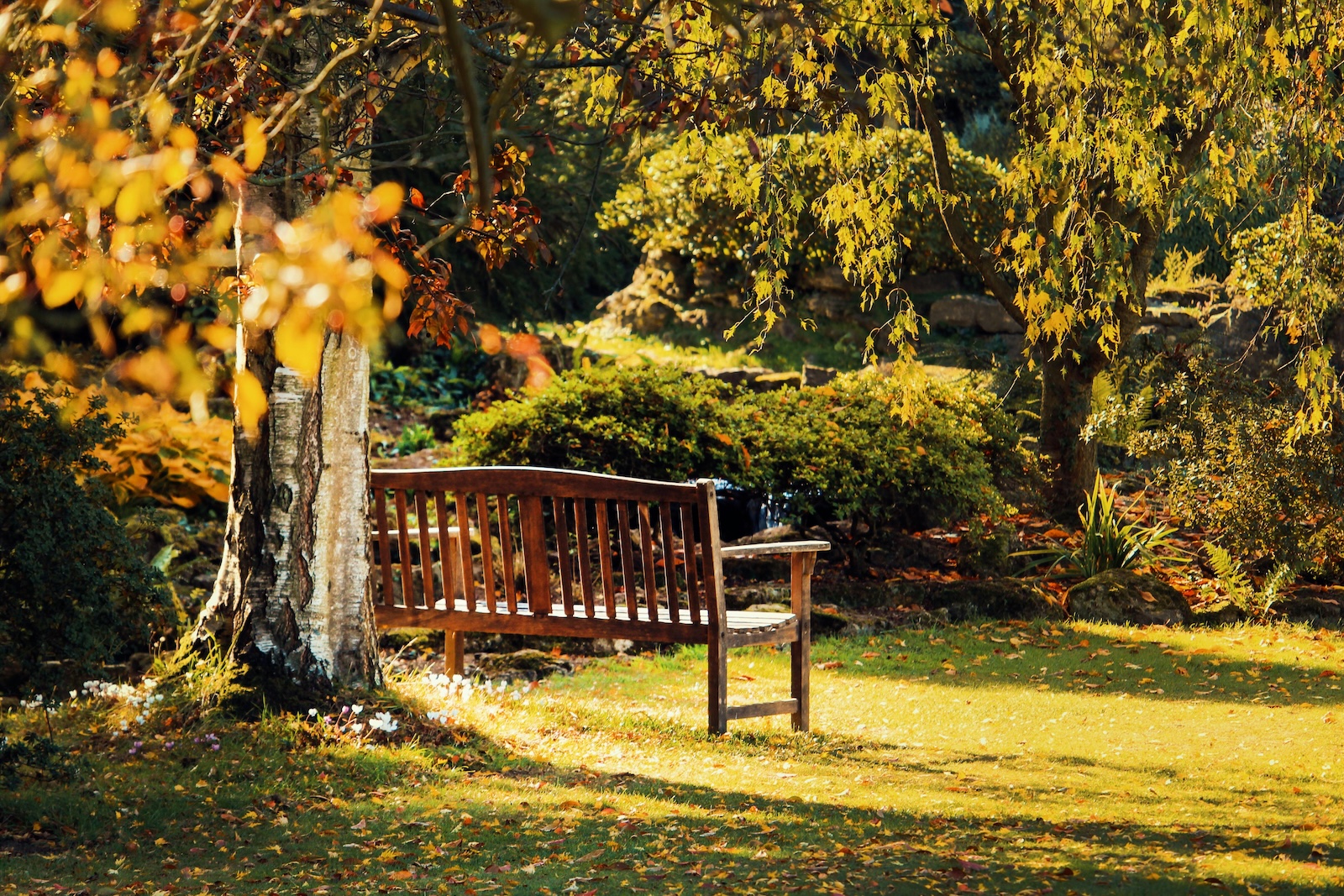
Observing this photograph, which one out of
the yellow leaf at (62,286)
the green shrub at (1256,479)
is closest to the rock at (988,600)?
the green shrub at (1256,479)

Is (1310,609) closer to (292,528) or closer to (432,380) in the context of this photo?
(292,528)

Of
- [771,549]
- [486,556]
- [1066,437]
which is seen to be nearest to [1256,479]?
[1066,437]

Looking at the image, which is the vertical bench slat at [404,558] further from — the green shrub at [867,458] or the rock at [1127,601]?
the rock at [1127,601]

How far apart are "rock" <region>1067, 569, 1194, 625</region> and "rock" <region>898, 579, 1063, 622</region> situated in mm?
200

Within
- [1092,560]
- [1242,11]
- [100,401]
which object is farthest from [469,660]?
[1242,11]

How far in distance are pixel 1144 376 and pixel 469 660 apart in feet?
20.8

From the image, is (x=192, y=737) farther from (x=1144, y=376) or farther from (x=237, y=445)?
(x=1144, y=376)

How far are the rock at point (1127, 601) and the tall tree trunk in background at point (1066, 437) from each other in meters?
1.80

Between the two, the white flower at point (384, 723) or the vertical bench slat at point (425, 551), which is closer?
the white flower at point (384, 723)

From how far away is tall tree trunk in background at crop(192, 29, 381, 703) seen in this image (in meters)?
5.68

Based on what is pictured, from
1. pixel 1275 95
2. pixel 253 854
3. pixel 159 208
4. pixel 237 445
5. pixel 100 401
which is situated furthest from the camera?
pixel 1275 95

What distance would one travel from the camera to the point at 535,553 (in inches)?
251

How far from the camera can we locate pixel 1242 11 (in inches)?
237

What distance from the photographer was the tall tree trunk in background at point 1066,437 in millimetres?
11281
